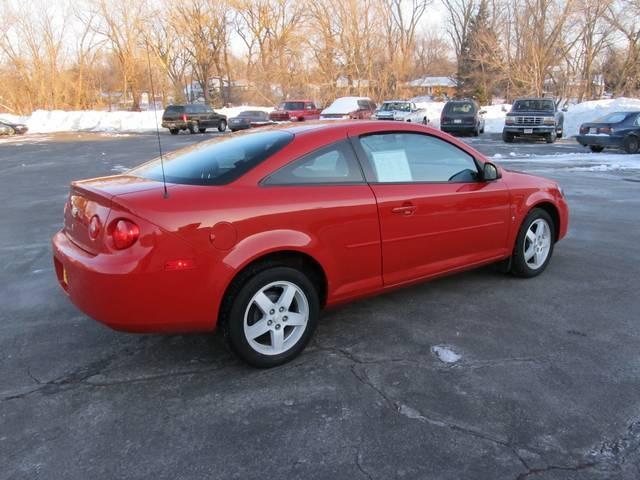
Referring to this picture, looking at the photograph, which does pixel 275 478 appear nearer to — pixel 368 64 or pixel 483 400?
pixel 483 400

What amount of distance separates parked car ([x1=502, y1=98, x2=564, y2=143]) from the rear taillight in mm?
20978

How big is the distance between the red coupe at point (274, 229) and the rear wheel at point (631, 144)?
1407 cm

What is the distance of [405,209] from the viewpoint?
3.79 m

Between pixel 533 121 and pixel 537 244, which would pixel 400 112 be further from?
pixel 537 244

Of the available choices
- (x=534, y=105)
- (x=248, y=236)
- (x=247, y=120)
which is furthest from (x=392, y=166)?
(x=247, y=120)

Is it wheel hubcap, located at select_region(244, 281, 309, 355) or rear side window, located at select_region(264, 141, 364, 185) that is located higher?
rear side window, located at select_region(264, 141, 364, 185)

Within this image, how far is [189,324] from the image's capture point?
9.98 feet

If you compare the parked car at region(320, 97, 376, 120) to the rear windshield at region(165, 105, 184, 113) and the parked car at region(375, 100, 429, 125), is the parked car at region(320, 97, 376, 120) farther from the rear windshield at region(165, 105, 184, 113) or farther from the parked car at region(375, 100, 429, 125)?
the rear windshield at region(165, 105, 184, 113)

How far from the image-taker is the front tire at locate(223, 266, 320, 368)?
314 cm

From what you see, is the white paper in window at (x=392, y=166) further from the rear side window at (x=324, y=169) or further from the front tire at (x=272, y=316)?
the front tire at (x=272, y=316)

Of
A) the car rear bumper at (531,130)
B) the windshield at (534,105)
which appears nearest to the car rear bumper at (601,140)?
the car rear bumper at (531,130)

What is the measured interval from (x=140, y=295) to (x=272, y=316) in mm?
801

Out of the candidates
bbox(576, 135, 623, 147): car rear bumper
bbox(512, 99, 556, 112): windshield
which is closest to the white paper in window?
bbox(576, 135, 623, 147): car rear bumper

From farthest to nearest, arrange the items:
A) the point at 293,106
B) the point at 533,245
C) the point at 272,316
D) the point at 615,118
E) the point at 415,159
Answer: the point at 293,106 → the point at 615,118 → the point at 533,245 → the point at 415,159 → the point at 272,316
